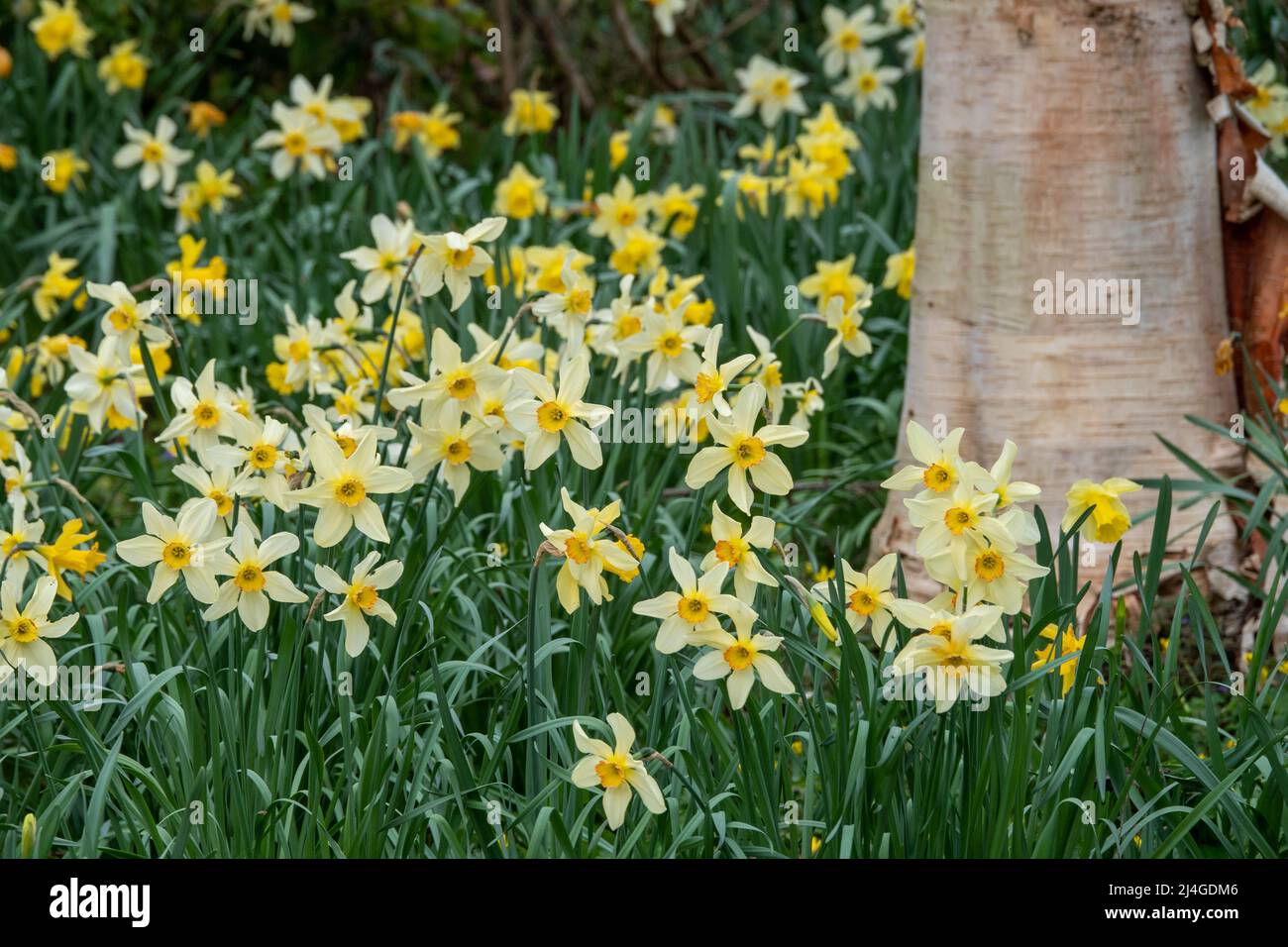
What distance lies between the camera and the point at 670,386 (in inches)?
103

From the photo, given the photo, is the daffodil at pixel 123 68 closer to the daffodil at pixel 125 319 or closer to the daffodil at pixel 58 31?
the daffodil at pixel 58 31

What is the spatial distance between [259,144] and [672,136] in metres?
1.64

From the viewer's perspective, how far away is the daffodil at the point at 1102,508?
A: 1.99 m

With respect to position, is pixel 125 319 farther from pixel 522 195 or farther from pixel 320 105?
pixel 320 105

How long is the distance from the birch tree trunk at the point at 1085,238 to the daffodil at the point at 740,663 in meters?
1.23

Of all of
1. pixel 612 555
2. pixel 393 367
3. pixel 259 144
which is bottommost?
pixel 612 555

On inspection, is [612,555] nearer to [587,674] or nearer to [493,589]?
[587,674]

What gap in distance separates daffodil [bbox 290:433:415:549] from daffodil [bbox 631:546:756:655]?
1.23 feet

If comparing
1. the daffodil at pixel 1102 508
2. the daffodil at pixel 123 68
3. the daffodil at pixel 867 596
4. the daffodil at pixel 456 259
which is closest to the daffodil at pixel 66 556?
the daffodil at pixel 456 259

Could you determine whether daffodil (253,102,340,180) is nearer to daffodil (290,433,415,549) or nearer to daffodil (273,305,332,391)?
daffodil (273,305,332,391)

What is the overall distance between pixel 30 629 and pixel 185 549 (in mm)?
257

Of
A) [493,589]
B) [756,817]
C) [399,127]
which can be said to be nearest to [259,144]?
[399,127]

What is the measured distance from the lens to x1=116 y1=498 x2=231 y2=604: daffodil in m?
1.89

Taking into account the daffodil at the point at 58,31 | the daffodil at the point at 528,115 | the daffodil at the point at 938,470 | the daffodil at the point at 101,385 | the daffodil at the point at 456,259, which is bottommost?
the daffodil at the point at 938,470
